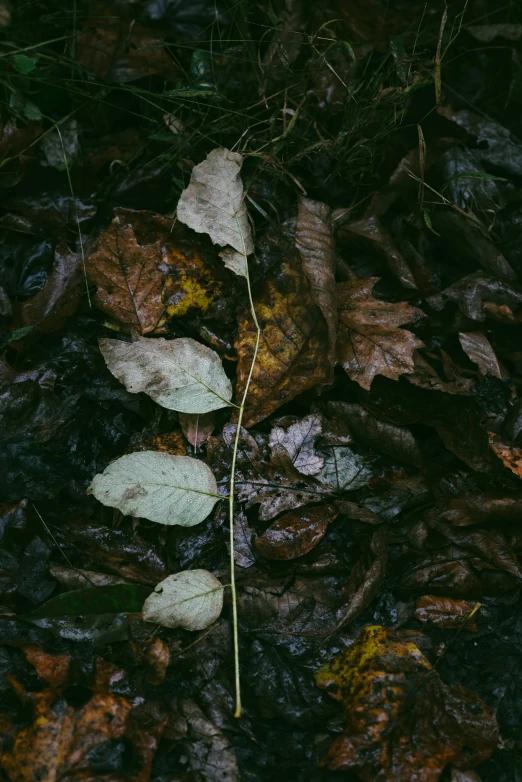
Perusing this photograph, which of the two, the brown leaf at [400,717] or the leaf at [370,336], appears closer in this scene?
the brown leaf at [400,717]

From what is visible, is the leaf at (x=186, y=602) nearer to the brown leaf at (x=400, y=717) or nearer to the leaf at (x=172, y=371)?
the brown leaf at (x=400, y=717)

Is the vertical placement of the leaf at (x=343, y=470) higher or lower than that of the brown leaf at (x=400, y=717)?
higher

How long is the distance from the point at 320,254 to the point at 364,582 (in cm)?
113

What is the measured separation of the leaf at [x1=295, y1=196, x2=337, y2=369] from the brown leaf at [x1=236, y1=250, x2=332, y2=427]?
0.15 ft

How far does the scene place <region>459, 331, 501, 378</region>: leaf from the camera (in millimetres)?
2092

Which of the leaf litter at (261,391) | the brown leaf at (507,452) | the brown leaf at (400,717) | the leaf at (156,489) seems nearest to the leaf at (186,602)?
the leaf litter at (261,391)

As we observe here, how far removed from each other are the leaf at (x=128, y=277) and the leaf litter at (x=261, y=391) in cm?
1

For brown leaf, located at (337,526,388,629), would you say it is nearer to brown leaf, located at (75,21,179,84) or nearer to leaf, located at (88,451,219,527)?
leaf, located at (88,451,219,527)

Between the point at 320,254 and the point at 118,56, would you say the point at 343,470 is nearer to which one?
the point at 320,254

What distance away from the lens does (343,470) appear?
200 centimetres

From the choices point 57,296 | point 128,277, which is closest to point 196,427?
point 128,277

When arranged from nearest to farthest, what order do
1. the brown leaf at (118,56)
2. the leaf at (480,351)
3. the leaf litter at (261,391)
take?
the leaf litter at (261,391) → the leaf at (480,351) → the brown leaf at (118,56)

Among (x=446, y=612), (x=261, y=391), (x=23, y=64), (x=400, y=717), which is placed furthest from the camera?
(x=23, y=64)

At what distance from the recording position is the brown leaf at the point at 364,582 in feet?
5.78
